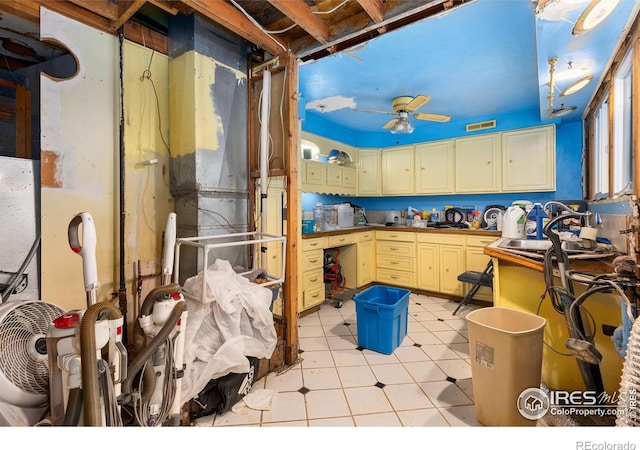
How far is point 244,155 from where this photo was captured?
2.28 meters

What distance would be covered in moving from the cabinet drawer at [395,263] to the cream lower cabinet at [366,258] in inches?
4.7

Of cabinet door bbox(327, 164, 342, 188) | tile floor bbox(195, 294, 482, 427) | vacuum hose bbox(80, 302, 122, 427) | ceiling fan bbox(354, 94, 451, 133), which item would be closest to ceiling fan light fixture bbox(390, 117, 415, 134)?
ceiling fan bbox(354, 94, 451, 133)

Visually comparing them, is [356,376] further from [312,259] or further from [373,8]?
[373,8]

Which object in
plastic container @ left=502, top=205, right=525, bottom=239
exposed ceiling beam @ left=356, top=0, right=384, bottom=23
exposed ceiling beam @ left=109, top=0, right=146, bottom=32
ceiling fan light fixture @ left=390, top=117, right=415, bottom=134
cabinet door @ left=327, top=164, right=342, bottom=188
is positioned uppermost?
exposed ceiling beam @ left=109, top=0, right=146, bottom=32

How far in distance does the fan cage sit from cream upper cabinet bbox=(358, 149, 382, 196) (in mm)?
3895

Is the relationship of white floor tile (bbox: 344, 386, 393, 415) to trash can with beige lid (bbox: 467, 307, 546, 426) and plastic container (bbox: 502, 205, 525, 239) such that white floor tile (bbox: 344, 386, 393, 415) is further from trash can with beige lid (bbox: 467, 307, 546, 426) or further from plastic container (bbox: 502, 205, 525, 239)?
plastic container (bbox: 502, 205, 525, 239)

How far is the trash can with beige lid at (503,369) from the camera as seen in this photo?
55.1 inches

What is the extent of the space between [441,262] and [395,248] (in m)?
0.63

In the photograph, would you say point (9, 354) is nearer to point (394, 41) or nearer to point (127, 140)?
point (127, 140)

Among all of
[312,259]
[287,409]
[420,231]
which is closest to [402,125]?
[420,231]

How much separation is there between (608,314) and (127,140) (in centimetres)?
315

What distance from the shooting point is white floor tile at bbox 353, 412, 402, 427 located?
153 cm

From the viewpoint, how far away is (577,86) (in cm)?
238

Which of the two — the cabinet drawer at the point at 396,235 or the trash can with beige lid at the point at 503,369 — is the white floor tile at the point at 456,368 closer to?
the trash can with beige lid at the point at 503,369
